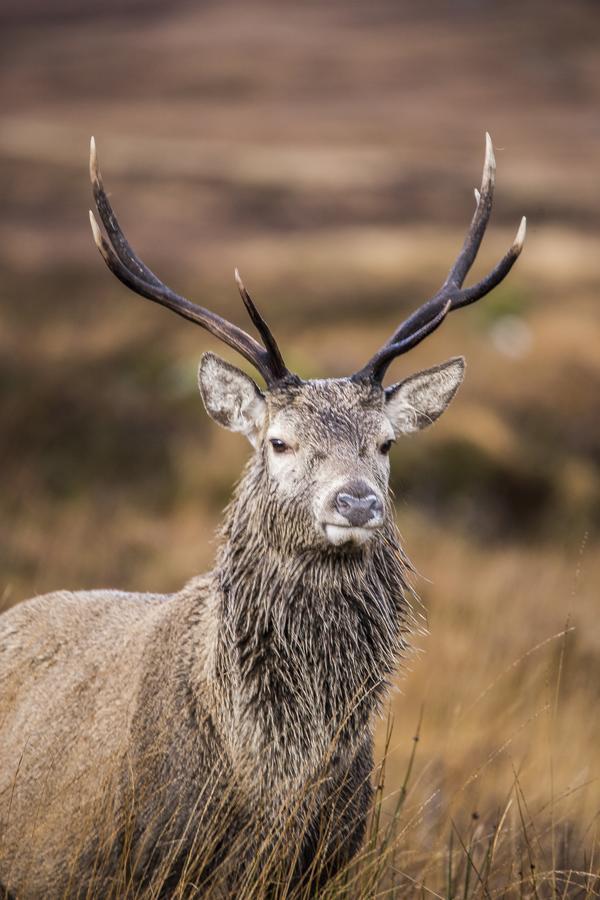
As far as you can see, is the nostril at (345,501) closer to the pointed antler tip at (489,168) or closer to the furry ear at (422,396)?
the furry ear at (422,396)

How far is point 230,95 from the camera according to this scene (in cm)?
5309

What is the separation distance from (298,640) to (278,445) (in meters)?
0.81

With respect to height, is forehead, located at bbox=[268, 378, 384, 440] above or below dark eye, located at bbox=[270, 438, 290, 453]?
above

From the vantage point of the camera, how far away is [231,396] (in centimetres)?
515

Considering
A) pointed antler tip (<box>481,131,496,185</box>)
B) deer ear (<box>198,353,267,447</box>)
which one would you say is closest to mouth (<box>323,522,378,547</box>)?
deer ear (<box>198,353,267,447</box>)

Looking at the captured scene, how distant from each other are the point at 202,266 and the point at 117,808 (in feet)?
66.5

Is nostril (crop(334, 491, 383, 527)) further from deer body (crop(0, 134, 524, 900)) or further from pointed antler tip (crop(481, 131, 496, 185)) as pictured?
pointed antler tip (crop(481, 131, 496, 185))

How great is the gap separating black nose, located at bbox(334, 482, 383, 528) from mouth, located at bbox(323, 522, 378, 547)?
0.03m

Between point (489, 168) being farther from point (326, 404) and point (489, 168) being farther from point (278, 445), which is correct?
point (278, 445)

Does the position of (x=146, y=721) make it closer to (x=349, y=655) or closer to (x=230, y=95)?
(x=349, y=655)

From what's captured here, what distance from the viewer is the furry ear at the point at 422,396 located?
17.2 ft

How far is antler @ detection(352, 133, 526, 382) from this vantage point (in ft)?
16.5

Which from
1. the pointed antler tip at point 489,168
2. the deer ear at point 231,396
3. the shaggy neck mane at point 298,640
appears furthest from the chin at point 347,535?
the pointed antler tip at point 489,168

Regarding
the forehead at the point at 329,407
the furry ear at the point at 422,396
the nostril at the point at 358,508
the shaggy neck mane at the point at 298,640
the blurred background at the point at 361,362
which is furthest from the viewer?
the blurred background at the point at 361,362
